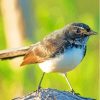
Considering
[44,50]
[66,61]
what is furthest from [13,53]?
[66,61]

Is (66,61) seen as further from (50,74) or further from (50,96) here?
(50,74)

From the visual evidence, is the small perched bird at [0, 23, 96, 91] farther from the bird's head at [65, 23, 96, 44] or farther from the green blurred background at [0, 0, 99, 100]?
the green blurred background at [0, 0, 99, 100]

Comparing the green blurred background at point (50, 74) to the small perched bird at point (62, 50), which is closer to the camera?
the small perched bird at point (62, 50)

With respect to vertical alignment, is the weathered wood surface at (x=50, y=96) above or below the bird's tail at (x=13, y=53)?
below

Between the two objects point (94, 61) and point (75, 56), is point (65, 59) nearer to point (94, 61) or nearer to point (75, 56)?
point (75, 56)

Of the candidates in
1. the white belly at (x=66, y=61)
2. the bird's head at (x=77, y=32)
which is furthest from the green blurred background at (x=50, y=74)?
the white belly at (x=66, y=61)

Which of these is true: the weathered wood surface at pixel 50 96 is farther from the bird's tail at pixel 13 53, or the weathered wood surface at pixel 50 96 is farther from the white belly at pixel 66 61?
the bird's tail at pixel 13 53

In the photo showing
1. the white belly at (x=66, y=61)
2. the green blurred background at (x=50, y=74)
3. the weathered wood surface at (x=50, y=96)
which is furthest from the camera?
the green blurred background at (x=50, y=74)
